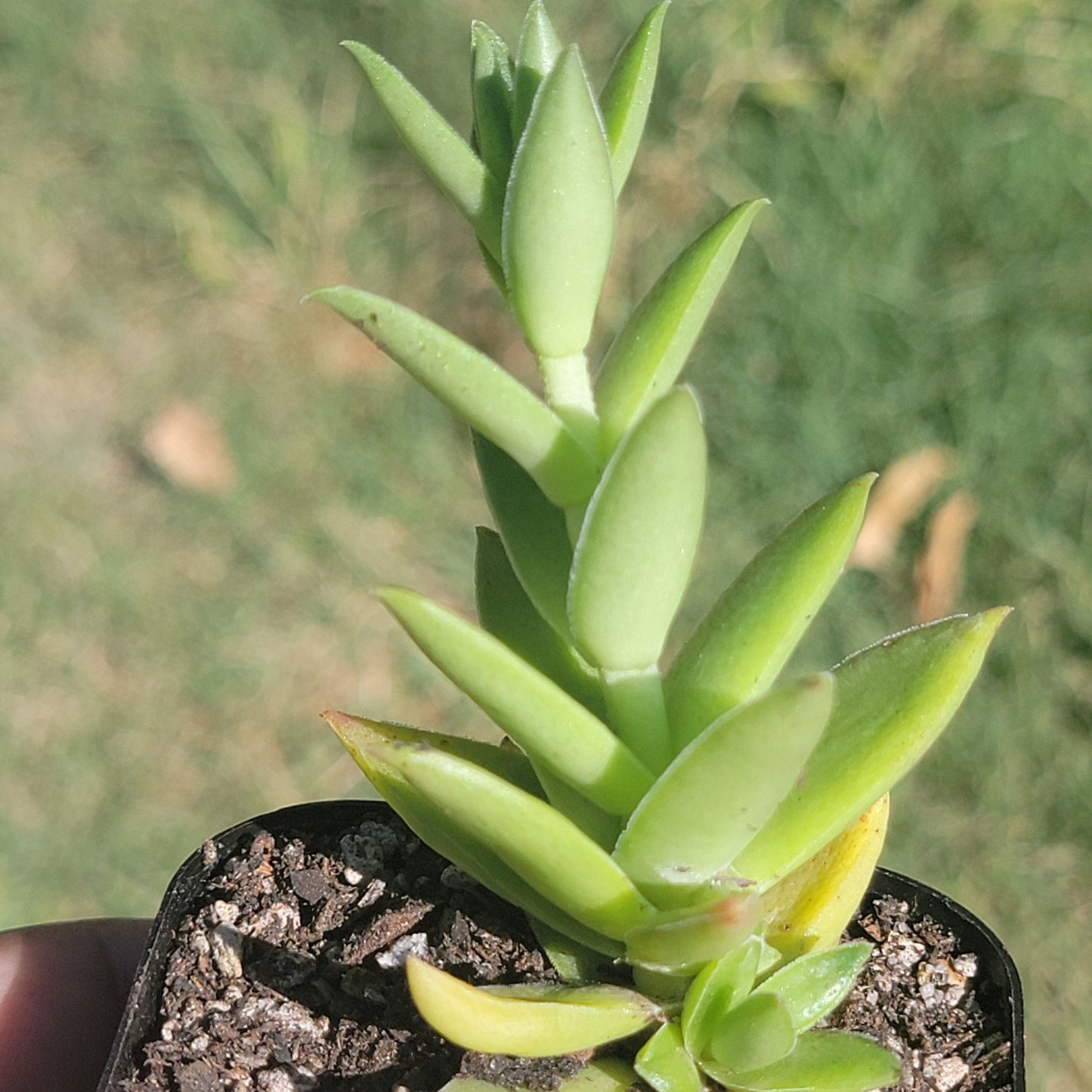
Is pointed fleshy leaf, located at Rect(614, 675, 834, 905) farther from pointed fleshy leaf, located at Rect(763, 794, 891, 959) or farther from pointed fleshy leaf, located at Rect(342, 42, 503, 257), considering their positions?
pointed fleshy leaf, located at Rect(342, 42, 503, 257)

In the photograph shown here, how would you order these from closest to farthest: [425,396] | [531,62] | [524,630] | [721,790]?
[721,790] → [531,62] → [524,630] → [425,396]

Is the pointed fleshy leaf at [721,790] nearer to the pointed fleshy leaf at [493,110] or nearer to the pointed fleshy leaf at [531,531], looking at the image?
the pointed fleshy leaf at [531,531]

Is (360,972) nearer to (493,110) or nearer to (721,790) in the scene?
(721,790)

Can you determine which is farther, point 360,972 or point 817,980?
point 360,972

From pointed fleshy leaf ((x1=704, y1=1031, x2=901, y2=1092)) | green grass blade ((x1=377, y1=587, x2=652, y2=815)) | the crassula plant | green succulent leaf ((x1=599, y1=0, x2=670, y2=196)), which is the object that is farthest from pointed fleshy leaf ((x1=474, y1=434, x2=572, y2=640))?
pointed fleshy leaf ((x1=704, y1=1031, x2=901, y2=1092))

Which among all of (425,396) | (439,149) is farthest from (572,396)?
(425,396)

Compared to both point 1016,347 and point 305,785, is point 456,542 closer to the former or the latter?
point 305,785

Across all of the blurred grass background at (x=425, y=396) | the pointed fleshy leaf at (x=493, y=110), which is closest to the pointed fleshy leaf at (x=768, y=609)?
the pointed fleshy leaf at (x=493, y=110)
